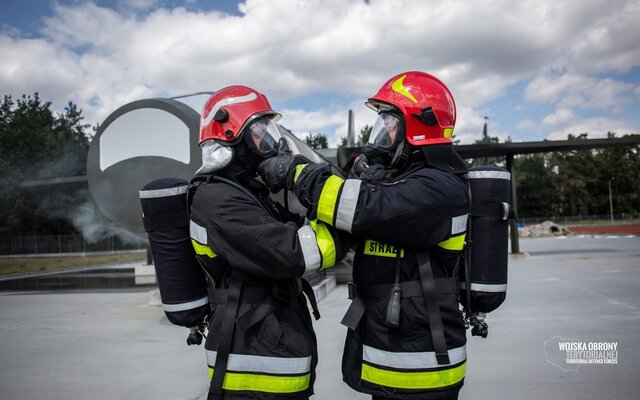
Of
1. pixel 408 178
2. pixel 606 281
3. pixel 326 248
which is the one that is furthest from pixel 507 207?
pixel 606 281

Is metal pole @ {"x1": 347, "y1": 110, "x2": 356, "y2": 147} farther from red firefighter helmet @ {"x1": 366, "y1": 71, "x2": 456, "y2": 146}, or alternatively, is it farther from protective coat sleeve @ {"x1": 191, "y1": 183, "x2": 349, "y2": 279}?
protective coat sleeve @ {"x1": 191, "y1": 183, "x2": 349, "y2": 279}

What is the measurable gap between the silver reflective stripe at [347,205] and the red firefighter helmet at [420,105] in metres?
0.49

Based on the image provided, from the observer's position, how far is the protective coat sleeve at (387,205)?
199 cm

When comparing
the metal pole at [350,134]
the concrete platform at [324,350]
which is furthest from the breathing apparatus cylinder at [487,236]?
the metal pole at [350,134]

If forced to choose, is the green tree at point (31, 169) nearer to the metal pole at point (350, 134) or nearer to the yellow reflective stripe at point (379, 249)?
the metal pole at point (350, 134)

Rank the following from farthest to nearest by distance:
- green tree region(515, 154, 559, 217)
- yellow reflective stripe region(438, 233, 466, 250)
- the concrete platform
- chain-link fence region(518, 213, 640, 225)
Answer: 1. green tree region(515, 154, 559, 217)
2. chain-link fence region(518, 213, 640, 225)
3. the concrete platform
4. yellow reflective stripe region(438, 233, 466, 250)

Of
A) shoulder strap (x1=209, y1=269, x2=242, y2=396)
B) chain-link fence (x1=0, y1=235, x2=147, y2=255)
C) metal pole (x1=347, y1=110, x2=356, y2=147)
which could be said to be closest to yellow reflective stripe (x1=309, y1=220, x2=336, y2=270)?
shoulder strap (x1=209, y1=269, x2=242, y2=396)

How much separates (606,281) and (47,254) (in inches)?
1150

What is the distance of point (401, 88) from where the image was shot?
241cm

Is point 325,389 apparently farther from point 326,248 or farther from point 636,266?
point 636,266

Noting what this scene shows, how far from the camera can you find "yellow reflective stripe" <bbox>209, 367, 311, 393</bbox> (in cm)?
215

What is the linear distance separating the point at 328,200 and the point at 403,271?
1.67 feet

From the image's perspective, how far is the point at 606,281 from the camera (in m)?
9.81

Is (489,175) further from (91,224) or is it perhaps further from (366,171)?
Result: (91,224)
